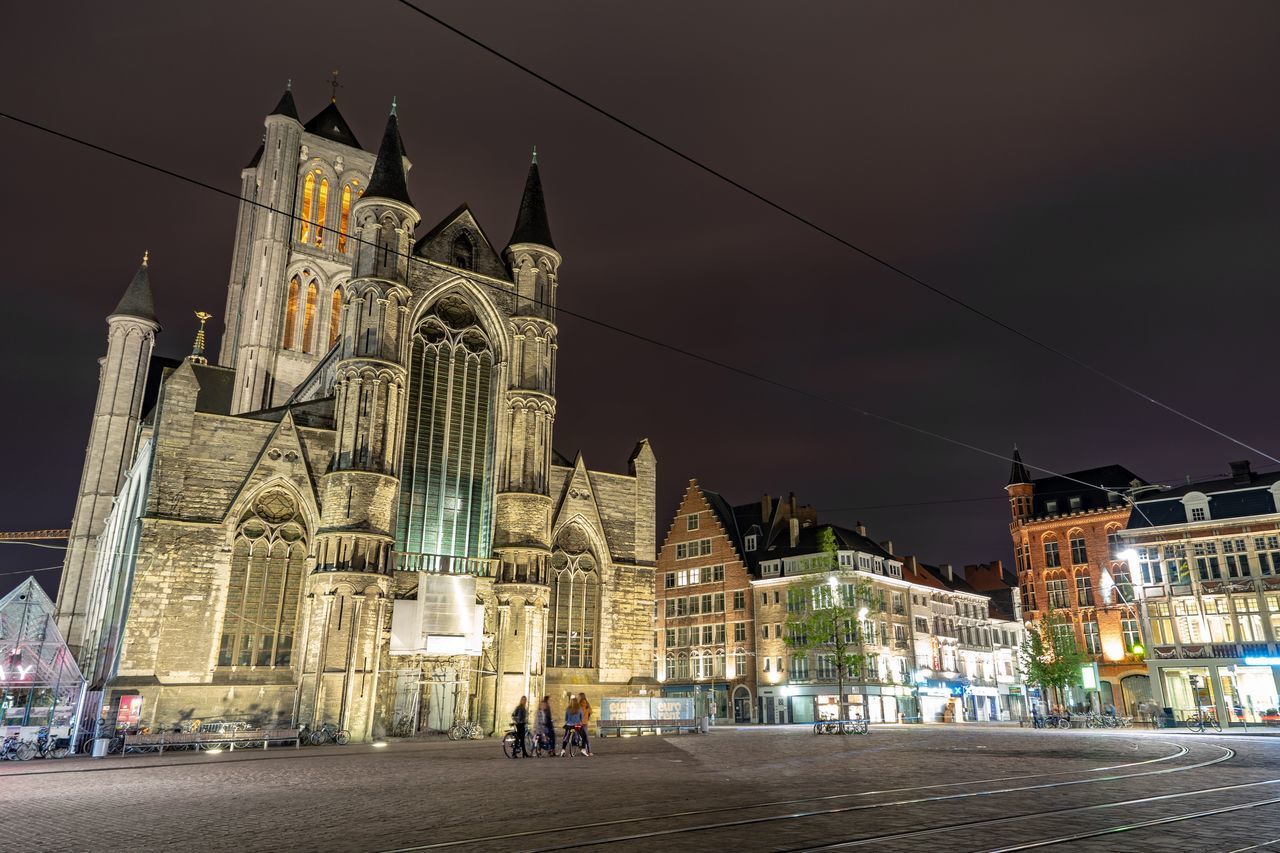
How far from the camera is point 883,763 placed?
18.4 m

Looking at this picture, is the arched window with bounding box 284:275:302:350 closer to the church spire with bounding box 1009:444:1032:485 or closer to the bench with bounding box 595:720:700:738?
the bench with bounding box 595:720:700:738

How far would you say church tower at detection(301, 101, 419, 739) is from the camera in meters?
30.2

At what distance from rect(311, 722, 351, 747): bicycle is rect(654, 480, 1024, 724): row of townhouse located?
2870cm

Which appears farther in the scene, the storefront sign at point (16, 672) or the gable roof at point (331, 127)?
the gable roof at point (331, 127)

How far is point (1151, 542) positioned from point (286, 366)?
51878 millimetres

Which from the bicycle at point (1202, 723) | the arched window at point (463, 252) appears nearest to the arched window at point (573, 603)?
the arched window at point (463, 252)

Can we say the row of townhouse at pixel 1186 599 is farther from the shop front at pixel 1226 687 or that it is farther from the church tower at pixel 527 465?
the church tower at pixel 527 465

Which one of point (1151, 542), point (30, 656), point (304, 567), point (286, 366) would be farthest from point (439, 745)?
point (1151, 542)

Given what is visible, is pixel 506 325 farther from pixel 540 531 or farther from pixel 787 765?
pixel 787 765

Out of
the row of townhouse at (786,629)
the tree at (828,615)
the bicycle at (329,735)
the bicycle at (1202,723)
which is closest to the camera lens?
the bicycle at (329,735)

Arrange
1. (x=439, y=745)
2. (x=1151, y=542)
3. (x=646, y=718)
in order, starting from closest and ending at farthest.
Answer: (x=439, y=745) → (x=646, y=718) → (x=1151, y=542)

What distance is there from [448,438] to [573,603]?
359 inches

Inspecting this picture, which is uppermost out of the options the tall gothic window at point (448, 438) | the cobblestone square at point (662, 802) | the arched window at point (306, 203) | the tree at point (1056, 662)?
the arched window at point (306, 203)

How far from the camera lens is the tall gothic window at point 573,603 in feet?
124
